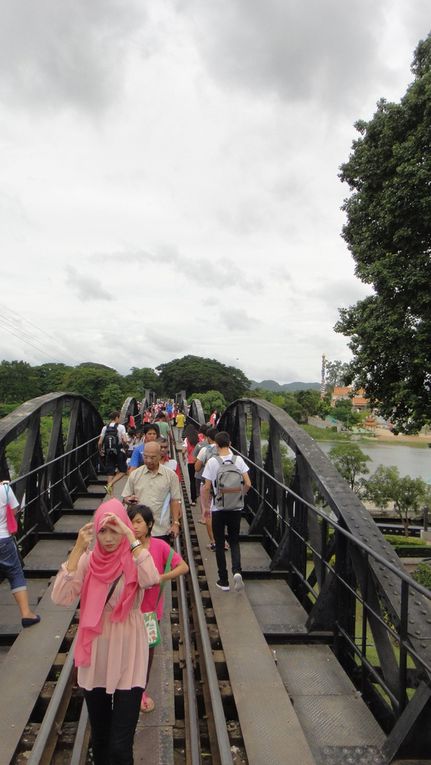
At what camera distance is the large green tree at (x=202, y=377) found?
283 feet

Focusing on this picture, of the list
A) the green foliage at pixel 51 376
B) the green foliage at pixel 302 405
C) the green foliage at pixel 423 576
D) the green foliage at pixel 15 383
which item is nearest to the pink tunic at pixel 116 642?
the green foliage at pixel 423 576

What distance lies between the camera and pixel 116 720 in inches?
90.0

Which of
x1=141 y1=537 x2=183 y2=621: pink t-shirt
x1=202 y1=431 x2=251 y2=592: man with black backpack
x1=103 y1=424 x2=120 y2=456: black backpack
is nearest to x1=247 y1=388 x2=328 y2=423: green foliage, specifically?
x1=103 y1=424 x2=120 y2=456: black backpack

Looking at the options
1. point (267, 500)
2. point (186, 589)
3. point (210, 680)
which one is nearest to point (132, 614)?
point (210, 680)

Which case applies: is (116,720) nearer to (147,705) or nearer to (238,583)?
(147,705)

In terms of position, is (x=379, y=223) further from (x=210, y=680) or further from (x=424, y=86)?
(x=210, y=680)

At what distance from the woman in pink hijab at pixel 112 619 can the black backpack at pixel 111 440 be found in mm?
5813

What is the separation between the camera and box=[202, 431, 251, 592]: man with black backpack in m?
4.64

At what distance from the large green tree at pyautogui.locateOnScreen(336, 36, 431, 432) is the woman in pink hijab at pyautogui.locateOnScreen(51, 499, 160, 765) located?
10110 millimetres

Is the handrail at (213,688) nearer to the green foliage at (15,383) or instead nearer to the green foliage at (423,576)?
the green foliage at (423,576)

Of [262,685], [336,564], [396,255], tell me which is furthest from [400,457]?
[262,685]

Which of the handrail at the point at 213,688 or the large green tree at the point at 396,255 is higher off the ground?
the large green tree at the point at 396,255

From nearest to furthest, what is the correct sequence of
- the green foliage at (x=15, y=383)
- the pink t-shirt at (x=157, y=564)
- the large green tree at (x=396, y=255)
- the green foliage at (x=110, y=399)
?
1. the pink t-shirt at (x=157, y=564)
2. the large green tree at (x=396, y=255)
3. the green foliage at (x=110, y=399)
4. the green foliage at (x=15, y=383)

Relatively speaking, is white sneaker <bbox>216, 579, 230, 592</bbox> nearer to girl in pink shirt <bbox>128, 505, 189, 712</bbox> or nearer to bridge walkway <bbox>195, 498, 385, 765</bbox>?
bridge walkway <bbox>195, 498, 385, 765</bbox>
